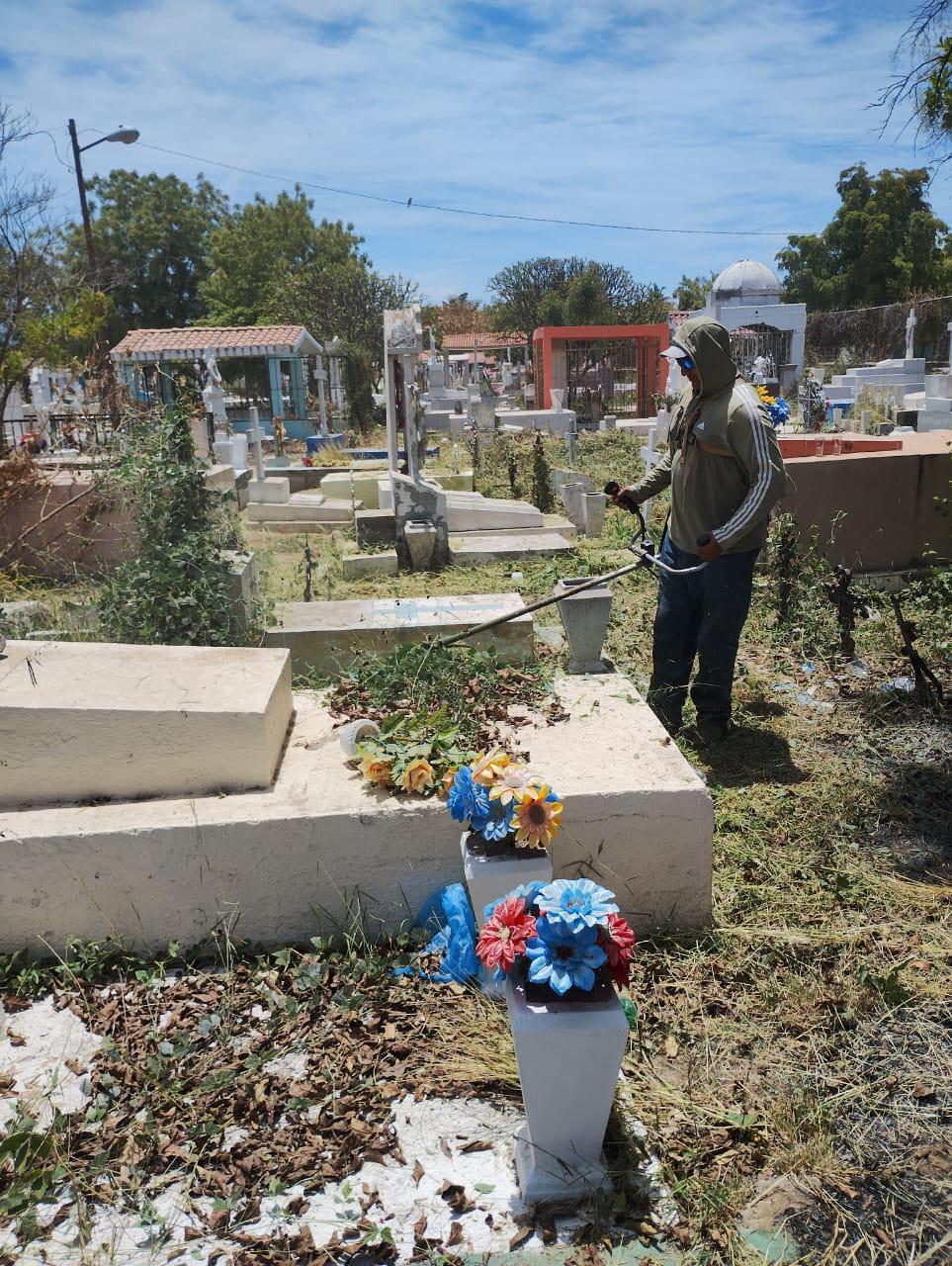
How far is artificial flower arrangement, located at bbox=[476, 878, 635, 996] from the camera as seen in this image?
211 cm

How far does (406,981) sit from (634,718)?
1.37 m

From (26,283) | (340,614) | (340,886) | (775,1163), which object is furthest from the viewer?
(26,283)

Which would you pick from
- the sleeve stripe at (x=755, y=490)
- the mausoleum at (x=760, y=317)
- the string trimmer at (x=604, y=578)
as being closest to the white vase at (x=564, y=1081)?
the string trimmer at (x=604, y=578)

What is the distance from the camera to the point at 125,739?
3189mm

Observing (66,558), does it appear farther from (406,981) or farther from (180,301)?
(180,301)

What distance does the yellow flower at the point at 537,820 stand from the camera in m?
2.78

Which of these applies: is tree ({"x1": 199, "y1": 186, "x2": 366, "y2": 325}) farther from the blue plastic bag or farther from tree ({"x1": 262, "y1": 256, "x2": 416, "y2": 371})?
the blue plastic bag

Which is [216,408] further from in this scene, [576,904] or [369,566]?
[576,904]

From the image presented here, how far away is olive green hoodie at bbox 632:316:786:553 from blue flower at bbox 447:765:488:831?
175 cm

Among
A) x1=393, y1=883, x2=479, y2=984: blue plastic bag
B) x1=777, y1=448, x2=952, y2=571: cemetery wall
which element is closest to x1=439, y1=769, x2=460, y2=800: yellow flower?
x1=393, y1=883, x2=479, y2=984: blue plastic bag

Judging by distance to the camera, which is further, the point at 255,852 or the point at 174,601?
the point at 174,601

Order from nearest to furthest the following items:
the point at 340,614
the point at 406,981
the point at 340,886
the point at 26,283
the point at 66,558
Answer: the point at 406,981
the point at 340,886
the point at 340,614
the point at 66,558
the point at 26,283

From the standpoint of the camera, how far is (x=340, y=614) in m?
5.52

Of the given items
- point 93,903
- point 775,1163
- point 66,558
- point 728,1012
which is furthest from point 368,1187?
point 66,558
